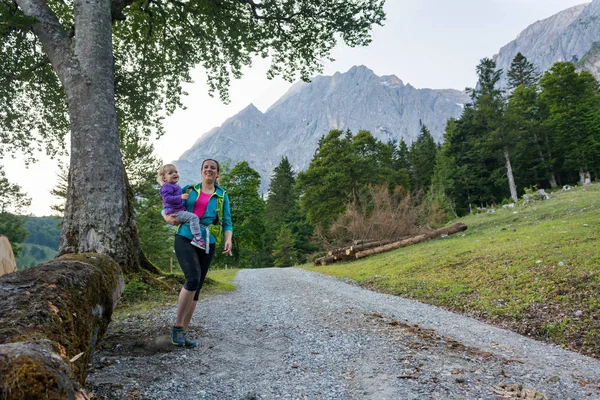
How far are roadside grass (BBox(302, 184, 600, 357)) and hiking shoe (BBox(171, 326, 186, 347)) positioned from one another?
5178mm

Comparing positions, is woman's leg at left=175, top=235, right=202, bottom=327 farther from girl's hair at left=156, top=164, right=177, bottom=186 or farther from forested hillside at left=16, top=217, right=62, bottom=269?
forested hillside at left=16, top=217, right=62, bottom=269

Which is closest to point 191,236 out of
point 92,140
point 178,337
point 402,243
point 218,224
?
point 218,224

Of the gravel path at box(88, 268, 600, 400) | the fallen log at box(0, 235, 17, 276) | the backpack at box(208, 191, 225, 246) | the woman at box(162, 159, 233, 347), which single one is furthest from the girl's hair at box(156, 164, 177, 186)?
the fallen log at box(0, 235, 17, 276)

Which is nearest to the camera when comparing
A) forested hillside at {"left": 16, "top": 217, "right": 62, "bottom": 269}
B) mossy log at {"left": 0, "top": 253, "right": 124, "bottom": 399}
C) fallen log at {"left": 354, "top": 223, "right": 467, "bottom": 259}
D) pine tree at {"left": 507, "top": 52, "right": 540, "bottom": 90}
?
mossy log at {"left": 0, "top": 253, "right": 124, "bottom": 399}

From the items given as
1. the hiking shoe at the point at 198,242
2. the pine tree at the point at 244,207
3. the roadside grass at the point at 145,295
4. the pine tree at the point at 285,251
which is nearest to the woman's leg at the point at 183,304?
the hiking shoe at the point at 198,242

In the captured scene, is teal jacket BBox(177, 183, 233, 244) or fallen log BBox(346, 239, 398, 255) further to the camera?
fallen log BBox(346, 239, 398, 255)

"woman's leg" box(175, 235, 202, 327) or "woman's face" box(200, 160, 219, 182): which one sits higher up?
"woman's face" box(200, 160, 219, 182)

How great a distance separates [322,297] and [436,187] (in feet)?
118

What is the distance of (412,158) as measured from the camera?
195 ft

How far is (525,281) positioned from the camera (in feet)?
23.5

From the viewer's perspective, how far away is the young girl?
157 inches

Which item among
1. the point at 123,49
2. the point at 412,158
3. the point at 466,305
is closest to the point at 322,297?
the point at 466,305

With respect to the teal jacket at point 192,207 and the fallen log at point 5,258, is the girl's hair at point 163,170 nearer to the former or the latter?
the teal jacket at point 192,207

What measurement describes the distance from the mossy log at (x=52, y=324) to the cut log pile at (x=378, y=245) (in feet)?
57.7
